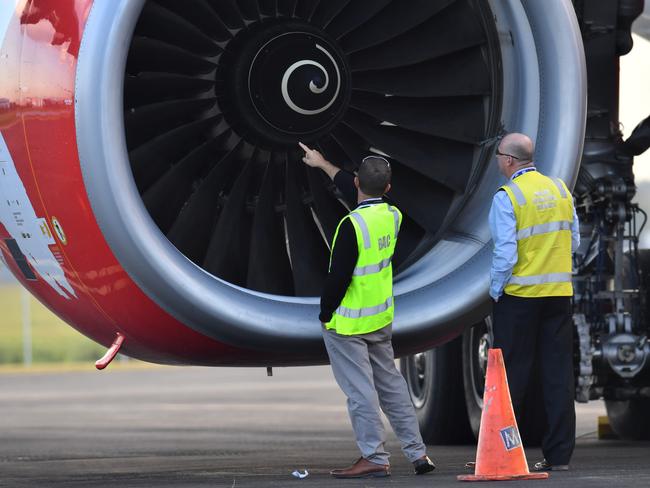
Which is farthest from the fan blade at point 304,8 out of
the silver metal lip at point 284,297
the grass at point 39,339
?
the grass at point 39,339

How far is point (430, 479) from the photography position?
7656mm

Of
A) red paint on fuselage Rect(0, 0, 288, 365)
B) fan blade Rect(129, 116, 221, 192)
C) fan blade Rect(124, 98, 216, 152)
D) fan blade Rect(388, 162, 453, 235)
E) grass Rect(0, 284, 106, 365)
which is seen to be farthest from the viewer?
grass Rect(0, 284, 106, 365)

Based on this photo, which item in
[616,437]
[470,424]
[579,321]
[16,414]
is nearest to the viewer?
[579,321]

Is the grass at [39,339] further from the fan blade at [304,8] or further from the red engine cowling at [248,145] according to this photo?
the fan blade at [304,8]

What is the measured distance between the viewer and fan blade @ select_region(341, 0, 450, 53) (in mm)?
8156

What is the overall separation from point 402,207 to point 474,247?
0.55 metres

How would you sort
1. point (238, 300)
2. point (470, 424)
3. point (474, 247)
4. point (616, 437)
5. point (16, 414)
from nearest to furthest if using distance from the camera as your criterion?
1. point (238, 300)
2. point (474, 247)
3. point (470, 424)
4. point (616, 437)
5. point (16, 414)

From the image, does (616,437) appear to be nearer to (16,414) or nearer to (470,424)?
(470,424)

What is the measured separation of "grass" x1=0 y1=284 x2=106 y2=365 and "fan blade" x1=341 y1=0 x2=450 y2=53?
88.6ft

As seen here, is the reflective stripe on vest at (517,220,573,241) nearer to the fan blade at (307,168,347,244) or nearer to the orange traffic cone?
the orange traffic cone

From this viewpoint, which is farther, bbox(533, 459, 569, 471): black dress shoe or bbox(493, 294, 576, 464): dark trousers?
bbox(533, 459, 569, 471): black dress shoe

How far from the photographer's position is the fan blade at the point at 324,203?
833 cm

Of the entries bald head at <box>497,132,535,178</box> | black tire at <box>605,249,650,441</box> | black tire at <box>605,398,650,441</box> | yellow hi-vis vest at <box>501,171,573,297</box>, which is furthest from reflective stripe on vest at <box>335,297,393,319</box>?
black tire at <box>605,398,650,441</box>

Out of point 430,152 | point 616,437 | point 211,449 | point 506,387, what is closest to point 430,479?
point 506,387
